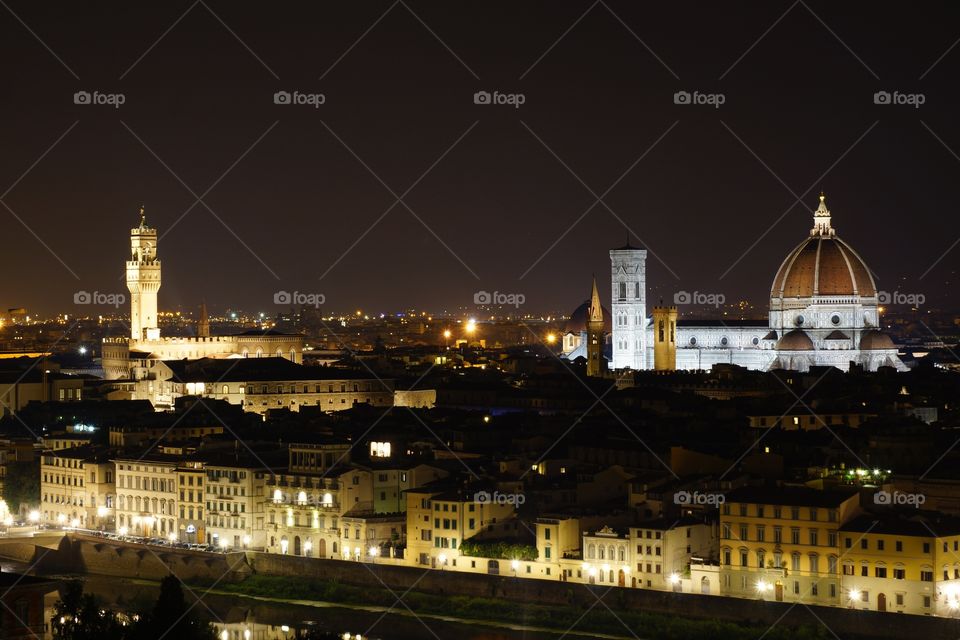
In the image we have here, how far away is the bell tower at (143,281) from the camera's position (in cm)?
7700

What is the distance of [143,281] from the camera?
77.2 m

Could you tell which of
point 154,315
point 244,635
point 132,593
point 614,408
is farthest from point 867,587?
point 154,315

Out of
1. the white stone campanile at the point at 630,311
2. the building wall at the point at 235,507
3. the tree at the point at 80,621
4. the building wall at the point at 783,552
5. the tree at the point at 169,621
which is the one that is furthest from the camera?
the white stone campanile at the point at 630,311

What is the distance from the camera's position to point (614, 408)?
5875 centimetres

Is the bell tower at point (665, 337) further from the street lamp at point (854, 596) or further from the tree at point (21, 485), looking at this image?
the street lamp at point (854, 596)

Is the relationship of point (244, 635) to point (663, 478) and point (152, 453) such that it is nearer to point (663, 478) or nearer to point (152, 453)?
point (663, 478)

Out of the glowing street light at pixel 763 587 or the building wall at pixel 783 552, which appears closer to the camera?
the building wall at pixel 783 552

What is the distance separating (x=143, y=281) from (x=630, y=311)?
18710mm

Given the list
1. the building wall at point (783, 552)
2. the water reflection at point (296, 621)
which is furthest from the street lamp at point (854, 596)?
the water reflection at point (296, 621)

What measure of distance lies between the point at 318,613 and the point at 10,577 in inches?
534

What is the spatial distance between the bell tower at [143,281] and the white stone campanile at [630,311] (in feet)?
58.1

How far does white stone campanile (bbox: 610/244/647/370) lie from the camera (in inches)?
3295

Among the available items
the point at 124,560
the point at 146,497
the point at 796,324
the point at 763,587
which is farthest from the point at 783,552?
the point at 796,324

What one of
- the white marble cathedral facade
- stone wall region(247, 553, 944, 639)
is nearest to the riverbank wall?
stone wall region(247, 553, 944, 639)
